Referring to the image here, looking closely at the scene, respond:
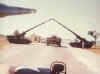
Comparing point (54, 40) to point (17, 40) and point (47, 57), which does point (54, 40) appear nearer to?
point (47, 57)

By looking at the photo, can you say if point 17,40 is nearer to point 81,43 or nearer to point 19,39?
point 19,39

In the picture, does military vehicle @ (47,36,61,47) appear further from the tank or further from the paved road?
the tank

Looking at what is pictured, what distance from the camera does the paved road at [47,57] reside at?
1.62 meters

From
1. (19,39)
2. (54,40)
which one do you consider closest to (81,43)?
(54,40)

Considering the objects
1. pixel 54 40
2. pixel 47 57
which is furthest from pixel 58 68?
pixel 54 40

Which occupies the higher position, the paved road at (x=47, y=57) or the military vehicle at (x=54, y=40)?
the military vehicle at (x=54, y=40)

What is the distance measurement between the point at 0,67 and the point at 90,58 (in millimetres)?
840

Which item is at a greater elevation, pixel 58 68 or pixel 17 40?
pixel 17 40

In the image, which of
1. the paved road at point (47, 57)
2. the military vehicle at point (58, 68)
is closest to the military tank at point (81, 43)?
the paved road at point (47, 57)

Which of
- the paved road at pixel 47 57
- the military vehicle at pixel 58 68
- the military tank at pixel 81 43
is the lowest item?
the military vehicle at pixel 58 68

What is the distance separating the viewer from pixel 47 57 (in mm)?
1648

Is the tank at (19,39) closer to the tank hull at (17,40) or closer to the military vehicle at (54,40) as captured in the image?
the tank hull at (17,40)

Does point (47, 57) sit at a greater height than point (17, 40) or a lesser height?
lesser

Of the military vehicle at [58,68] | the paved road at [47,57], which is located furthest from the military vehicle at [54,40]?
the military vehicle at [58,68]
